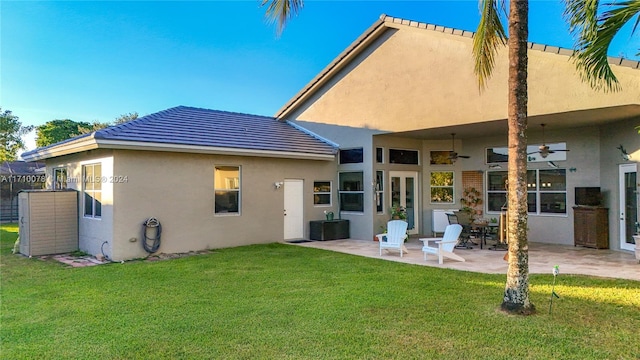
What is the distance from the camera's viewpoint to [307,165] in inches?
559

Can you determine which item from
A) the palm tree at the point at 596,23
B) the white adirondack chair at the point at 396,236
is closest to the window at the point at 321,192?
the white adirondack chair at the point at 396,236

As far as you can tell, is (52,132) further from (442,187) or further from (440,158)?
(442,187)

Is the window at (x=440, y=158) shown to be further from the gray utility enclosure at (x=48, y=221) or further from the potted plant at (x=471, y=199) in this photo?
the gray utility enclosure at (x=48, y=221)

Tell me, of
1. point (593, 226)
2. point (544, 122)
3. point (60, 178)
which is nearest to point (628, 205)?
point (593, 226)

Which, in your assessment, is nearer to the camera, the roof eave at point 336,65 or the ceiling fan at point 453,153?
the roof eave at point 336,65

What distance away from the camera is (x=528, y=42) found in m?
9.52

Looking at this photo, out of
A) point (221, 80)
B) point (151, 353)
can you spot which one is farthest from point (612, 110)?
point (221, 80)

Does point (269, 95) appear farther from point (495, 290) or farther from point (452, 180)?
point (495, 290)

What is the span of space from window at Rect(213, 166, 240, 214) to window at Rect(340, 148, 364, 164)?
4218 mm

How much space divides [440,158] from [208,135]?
28.4 feet

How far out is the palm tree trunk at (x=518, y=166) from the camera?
17.5ft

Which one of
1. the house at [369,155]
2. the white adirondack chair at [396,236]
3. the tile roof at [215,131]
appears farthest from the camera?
the tile roof at [215,131]

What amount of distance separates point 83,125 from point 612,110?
42901 mm

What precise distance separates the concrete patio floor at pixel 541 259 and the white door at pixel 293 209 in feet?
4.21
